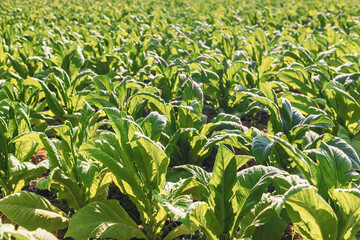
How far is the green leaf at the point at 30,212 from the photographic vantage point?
6.92 ft

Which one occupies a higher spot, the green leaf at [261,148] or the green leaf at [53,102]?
the green leaf at [261,148]

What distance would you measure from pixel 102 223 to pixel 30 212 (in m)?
0.45

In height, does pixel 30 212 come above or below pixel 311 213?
below

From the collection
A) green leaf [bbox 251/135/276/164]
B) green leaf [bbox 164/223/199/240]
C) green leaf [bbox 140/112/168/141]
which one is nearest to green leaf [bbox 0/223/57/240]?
green leaf [bbox 164/223/199/240]

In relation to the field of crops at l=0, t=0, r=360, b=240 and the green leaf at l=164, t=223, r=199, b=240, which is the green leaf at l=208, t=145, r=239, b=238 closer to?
the field of crops at l=0, t=0, r=360, b=240

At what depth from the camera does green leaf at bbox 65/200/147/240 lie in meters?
2.00

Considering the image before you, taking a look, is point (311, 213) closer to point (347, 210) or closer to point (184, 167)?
point (347, 210)

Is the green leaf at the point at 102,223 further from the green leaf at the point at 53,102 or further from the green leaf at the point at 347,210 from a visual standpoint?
the green leaf at the point at 53,102

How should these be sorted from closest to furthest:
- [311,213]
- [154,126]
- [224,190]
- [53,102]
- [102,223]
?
1. [311,213]
2. [224,190]
3. [102,223]
4. [154,126]
5. [53,102]

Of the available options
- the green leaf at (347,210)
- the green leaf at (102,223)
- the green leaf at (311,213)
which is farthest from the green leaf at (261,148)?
the green leaf at (102,223)

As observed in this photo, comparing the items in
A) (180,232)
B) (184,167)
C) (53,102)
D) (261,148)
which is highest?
(261,148)

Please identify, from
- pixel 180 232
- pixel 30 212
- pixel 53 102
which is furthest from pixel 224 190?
pixel 53 102

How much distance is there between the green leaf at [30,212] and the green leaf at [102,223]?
24 cm

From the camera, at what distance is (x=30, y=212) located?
2.16m
